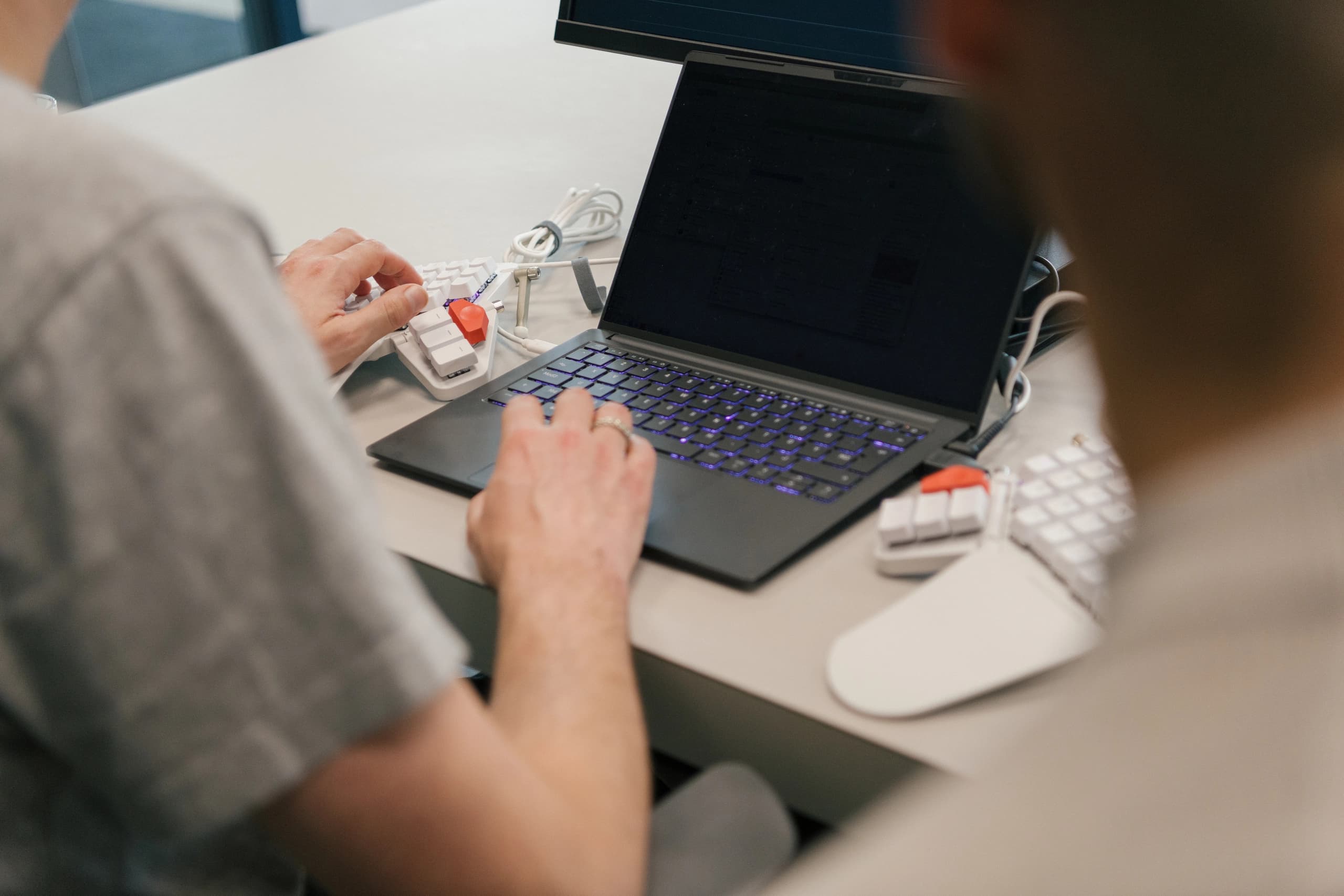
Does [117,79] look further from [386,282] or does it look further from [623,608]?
[623,608]

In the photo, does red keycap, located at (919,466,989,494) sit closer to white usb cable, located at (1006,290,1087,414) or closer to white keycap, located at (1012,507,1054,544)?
white keycap, located at (1012,507,1054,544)

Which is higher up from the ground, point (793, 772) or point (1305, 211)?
point (1305, 211)

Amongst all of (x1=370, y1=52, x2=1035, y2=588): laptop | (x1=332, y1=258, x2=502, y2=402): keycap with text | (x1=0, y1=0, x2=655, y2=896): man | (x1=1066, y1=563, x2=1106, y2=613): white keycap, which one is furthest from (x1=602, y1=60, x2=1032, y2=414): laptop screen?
(x1=0, y1=0, x2=655, y2=896): man

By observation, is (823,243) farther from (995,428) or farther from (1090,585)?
(1090,585)

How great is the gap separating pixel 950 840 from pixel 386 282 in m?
0.82

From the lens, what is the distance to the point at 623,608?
0.64 metres

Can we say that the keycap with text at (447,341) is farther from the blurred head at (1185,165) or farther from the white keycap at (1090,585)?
the blurred head at (1185,165)

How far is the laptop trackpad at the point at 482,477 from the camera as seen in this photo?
2.49 feet

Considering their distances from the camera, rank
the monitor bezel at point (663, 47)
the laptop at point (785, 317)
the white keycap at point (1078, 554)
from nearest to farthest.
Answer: the white keycap at point (1078, 554) < the laptop at point (785, 317) < the monitor bezel at point (663, 47)

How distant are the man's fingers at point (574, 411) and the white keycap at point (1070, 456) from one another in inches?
11.7

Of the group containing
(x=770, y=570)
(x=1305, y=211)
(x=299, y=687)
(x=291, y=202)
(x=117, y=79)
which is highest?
A: (x=1305, y=211)

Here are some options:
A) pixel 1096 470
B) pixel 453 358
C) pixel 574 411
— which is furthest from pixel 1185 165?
pixel 453 358

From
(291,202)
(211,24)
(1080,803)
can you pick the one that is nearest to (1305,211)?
(1080,803)

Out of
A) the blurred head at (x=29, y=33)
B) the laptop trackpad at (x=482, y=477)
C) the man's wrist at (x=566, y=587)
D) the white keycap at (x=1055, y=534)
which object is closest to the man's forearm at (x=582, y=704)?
the man's wrist at (x=566, y=587)
